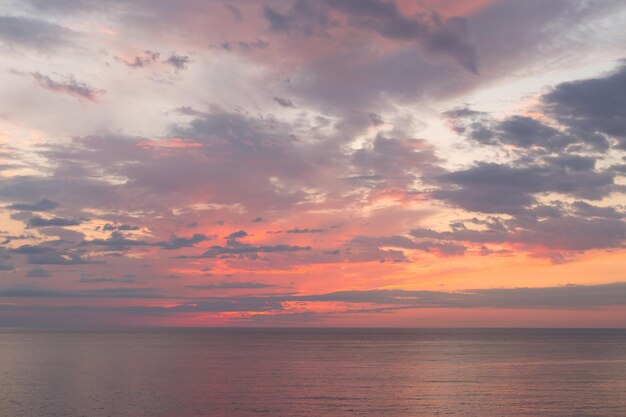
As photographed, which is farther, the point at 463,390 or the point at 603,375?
the point at 603,375

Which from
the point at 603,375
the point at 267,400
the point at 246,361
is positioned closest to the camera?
the point at 267,400

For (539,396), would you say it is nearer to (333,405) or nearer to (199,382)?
(333,405)

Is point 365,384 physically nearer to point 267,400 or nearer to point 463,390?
point 463,390

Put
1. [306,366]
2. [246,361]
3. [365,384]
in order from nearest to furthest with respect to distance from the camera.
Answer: [365,384]
[306,366]
[246,361]

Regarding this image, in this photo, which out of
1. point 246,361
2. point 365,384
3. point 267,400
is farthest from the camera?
point 246,361

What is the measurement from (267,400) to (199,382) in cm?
2338

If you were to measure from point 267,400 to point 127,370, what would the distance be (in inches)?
1899

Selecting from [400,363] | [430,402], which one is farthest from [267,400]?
[400,363]

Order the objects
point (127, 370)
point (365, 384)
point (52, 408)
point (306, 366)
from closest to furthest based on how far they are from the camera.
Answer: point (52, 408) < point (365, 384) < point (127, 370) < point (306, 366)

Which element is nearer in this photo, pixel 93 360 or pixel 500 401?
pixel 500 401

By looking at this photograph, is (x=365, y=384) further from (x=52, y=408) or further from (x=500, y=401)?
(x=52, y=408)

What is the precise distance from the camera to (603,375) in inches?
3969

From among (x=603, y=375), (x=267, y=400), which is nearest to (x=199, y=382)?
(x=267, y=400)

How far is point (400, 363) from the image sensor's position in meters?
128
